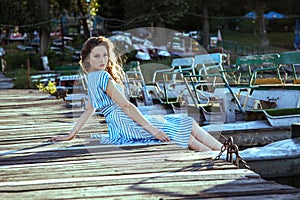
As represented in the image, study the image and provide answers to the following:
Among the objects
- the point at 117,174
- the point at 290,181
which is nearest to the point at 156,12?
the point at 290,181

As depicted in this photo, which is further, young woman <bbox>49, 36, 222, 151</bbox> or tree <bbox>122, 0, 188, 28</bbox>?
tree <bbox>122, 0, 188, 28</bbox>

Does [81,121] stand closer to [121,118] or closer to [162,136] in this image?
[121,118]

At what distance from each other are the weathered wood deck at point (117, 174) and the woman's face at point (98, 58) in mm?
735

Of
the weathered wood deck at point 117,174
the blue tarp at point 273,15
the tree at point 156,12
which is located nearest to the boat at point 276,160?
the weathered wood deck at point 117,174

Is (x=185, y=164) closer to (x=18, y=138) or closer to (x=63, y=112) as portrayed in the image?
(x=18, y=138)

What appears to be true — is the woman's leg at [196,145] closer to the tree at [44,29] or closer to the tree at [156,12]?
the tree at [156,12]

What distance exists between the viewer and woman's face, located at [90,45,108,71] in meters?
5.50

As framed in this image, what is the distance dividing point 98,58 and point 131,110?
0.62m

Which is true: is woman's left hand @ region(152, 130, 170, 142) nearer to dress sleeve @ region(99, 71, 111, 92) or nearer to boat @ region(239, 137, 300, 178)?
dress sleeve @ region(99, 71, 111, 92)

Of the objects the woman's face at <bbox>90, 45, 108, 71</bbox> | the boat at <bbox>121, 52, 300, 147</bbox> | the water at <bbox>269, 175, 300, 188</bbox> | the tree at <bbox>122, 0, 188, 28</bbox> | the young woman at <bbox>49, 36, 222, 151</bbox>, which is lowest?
the water at <bbox>269, 175, 300, 188</bbox>

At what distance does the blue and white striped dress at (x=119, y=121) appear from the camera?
5.38 m

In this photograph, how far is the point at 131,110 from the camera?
528 centimetres

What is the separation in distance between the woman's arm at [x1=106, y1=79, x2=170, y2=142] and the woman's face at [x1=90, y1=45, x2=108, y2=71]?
0.21m

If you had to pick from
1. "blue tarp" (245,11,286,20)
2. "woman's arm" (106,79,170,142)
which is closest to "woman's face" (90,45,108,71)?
"woman's arm" (106,79,170,142)
